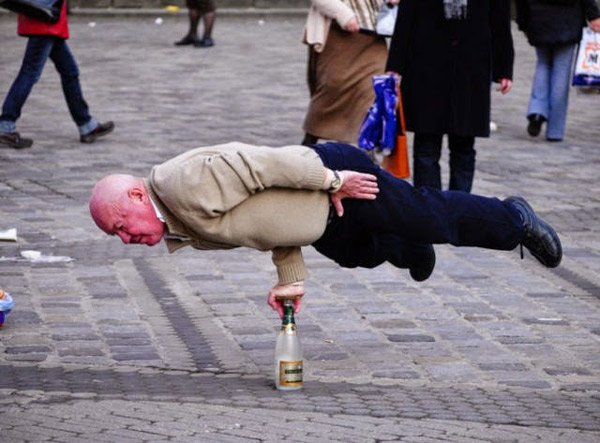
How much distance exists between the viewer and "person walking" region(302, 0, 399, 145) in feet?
34.6

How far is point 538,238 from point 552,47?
675 cm

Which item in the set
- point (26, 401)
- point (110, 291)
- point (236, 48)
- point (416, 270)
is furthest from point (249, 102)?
point (26, 401)

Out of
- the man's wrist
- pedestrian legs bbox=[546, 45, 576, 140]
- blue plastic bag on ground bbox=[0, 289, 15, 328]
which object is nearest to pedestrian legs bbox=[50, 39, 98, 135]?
pedestrian legs bbox=[546, 45, 576, 140]

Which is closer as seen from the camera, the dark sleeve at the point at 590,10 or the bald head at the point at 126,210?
the bald head at the point at 126,210

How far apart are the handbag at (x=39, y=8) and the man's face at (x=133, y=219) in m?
6.29

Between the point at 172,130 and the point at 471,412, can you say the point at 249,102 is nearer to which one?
the point at 172,130

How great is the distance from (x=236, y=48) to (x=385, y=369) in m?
14.4

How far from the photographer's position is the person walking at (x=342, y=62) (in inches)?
415

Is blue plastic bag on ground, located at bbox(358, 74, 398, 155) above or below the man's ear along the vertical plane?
below

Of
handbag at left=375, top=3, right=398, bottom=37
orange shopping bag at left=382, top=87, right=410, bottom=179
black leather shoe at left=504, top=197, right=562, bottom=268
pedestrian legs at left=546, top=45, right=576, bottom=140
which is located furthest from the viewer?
pedestrian legs at left=546, top=45, right=576, bottom=140

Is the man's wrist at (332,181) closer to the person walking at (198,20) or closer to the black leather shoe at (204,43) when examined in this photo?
the person walking at (198,20)

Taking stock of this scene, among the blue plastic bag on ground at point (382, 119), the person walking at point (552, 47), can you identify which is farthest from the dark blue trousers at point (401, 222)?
the person walking at point (552, 47)

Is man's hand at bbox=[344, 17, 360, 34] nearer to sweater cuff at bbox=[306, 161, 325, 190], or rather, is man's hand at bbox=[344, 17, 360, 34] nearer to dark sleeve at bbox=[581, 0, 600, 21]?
dark sleeve at bbox=[581, 0, 600, 21]

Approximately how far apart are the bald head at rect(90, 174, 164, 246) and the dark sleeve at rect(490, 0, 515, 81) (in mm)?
3909
